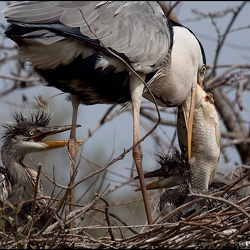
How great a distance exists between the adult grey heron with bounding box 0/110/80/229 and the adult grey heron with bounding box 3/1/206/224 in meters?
0.21

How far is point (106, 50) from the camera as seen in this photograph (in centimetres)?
505

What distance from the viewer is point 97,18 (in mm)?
5125

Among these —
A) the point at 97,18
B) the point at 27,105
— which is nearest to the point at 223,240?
the point at 97,18

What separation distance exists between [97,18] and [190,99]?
40.5 inches

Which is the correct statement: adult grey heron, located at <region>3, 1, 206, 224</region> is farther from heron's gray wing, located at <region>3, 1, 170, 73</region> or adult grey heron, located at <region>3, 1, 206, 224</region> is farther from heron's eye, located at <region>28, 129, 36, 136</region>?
heron's eye, located at <region>28, 129, 36, 136</region>

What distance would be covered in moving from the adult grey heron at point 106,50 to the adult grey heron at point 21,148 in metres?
0.21

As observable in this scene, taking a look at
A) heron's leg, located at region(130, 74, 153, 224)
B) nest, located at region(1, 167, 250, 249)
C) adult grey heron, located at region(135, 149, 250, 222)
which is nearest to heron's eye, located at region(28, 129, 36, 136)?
heron's leg, located at region(130, 74, 153, 224)

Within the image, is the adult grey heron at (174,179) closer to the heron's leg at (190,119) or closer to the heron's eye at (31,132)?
the heron's leg at (190,119)

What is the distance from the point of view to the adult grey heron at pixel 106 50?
4926mm

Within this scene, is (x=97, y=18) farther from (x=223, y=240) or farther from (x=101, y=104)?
(x=223, y=240)

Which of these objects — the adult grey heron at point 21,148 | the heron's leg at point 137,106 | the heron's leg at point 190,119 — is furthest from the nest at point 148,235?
the heron's leg at point 190,119

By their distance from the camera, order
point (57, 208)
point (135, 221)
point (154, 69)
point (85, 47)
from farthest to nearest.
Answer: point (135, 221)
point (154, 69)
point (85, 47)
point (57, 208)

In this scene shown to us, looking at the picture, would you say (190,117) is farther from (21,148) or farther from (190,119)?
(21,148)

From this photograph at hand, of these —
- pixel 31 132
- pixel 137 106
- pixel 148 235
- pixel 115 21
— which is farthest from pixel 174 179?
pixel 148 235
